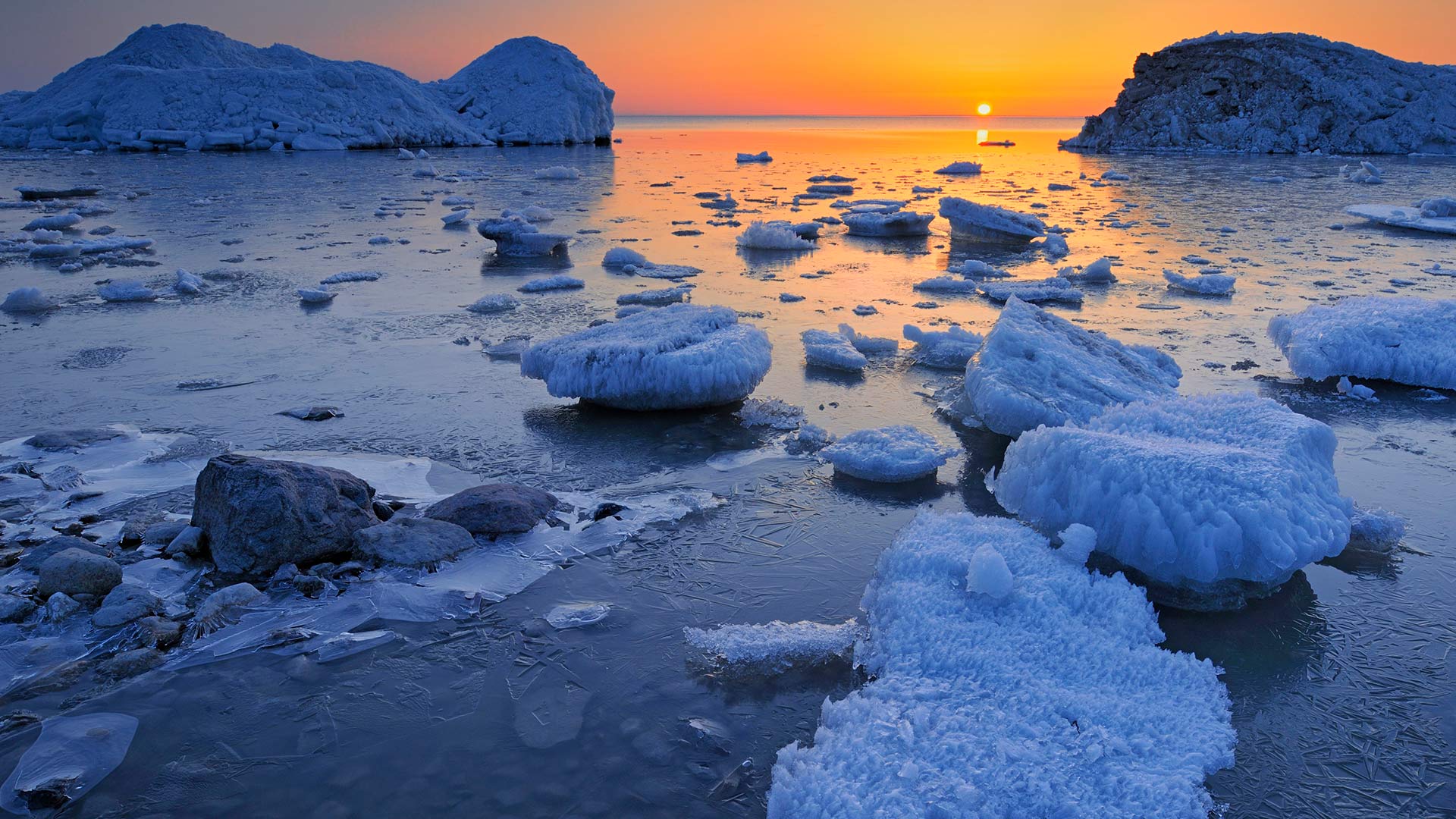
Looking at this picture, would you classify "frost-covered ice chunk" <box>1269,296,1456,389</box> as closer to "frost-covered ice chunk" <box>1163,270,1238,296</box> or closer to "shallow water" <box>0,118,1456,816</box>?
"shallow water" <box>0,118,1456,816</box>

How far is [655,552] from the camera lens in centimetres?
296

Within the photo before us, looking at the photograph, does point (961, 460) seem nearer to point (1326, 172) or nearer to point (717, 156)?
point (1326, 172)

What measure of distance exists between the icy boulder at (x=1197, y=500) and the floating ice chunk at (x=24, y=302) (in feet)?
22.6

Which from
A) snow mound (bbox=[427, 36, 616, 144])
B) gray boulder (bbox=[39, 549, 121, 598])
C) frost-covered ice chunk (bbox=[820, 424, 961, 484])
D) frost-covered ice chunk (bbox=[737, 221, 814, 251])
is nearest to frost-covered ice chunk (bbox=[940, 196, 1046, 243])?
frost-covered ice chunk (bbox=[737, 221, 814, 251])

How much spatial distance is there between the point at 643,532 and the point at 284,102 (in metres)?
30.4

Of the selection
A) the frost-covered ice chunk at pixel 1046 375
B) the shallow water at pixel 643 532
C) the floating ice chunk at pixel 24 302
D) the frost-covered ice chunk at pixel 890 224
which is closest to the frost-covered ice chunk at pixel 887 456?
the shallow water at pixel 643 532

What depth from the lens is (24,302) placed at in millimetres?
6254

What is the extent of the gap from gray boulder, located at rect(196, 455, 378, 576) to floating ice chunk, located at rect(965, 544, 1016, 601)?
202 centimetres

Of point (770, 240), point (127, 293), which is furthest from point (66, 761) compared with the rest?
point (770, 240)

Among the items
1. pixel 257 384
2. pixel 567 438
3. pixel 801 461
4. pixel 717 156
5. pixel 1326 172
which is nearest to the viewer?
pixel 801 461

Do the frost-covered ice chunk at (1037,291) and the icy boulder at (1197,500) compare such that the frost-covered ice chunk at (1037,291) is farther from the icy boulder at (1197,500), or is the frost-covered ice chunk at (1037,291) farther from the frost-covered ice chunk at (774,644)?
the frost-covered ice chunk at (774,644)

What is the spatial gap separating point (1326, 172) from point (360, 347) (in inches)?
964

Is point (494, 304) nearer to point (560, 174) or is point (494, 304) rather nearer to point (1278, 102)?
point (560, 174)

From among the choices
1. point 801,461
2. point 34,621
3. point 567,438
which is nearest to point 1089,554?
point 801,461
